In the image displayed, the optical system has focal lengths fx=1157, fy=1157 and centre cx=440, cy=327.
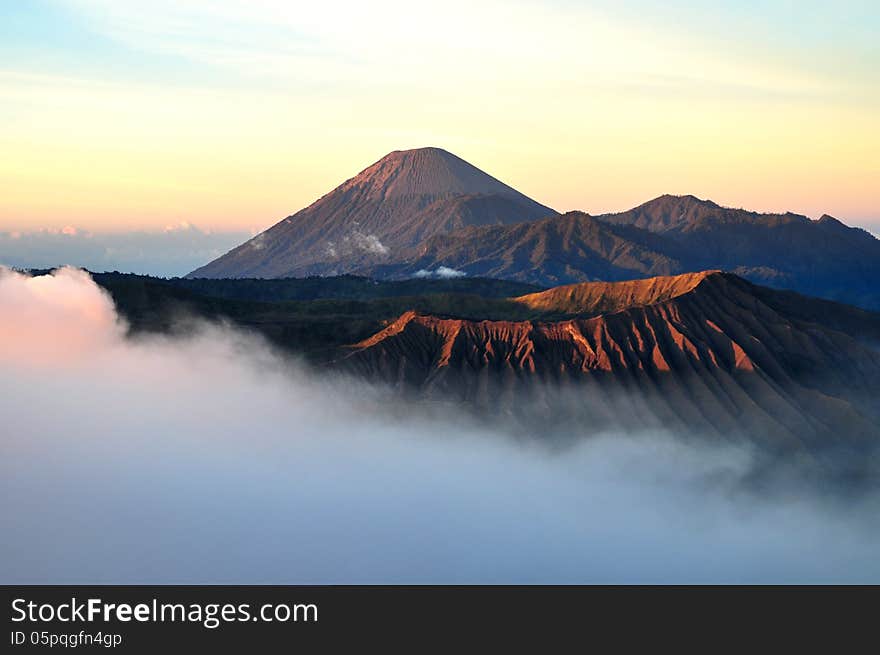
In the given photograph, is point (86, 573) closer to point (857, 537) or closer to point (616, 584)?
point (616, 584)

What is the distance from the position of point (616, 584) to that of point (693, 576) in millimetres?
13455

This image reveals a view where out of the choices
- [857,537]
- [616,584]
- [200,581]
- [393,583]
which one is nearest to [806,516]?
[857,537]

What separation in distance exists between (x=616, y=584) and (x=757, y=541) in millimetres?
26083

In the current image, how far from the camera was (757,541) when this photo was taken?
200 metres
